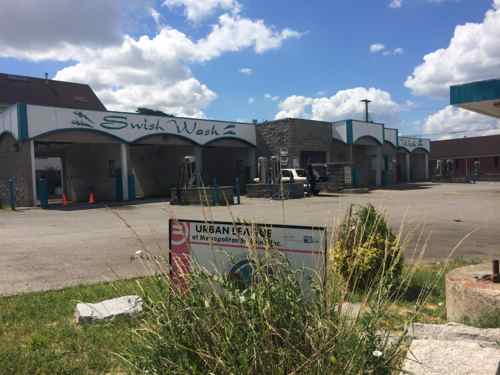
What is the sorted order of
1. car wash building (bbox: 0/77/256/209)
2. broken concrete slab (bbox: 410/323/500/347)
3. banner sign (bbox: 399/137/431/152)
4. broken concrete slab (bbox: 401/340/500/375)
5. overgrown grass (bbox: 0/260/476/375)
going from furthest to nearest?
banner sign (bbox: 399/137/431/152), car wash building (bbox: 0/77/256/209), overgrown grass (bbox: 0/260/476/375), broken concrete slab (bbox: 410/323/500/347), broken concrete slab (bbox: 401/340/500/375)

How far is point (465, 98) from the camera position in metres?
8.52

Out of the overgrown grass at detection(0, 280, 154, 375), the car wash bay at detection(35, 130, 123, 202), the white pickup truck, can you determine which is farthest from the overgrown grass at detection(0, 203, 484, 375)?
the car wash bay at detection(35, 130, 123, 202)

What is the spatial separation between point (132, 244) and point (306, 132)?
26.4 meters

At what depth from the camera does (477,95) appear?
834cm

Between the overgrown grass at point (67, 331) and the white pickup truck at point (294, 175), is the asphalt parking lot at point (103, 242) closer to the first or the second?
the overgrown grass at point (67, 331)

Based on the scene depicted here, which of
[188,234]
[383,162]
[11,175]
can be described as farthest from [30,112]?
[383,162]

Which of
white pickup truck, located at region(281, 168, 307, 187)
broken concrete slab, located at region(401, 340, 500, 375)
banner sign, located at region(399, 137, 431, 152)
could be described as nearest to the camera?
broken concrete slab, located at region(401, 340, 500, 375)

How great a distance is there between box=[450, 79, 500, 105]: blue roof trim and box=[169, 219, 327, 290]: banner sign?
645 centimetres

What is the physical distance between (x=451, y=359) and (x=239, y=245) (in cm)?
174

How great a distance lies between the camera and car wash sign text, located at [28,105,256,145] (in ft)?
79.0

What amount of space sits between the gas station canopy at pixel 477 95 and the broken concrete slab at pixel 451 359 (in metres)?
6.48

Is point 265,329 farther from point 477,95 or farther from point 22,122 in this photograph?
point 22,122

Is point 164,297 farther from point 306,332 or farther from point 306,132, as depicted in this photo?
point 306,132

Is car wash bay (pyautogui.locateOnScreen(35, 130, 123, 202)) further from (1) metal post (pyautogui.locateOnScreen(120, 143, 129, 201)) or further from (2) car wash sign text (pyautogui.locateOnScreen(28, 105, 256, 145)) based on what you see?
(2) car wash sign text (pyautogui.locateOnScreen(28, 105, 256, 145))
